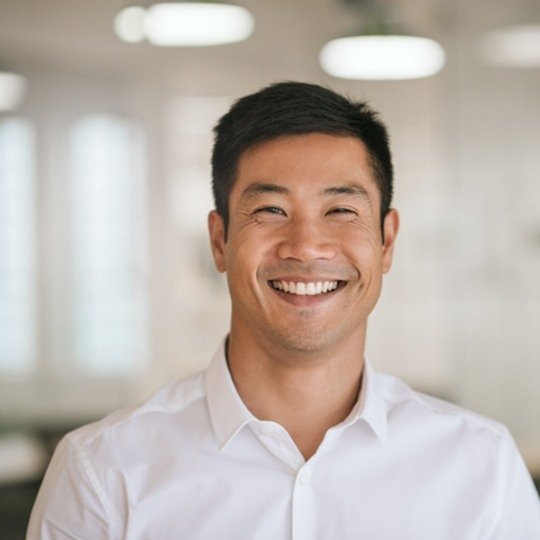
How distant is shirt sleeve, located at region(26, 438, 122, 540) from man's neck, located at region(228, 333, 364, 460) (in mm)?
251

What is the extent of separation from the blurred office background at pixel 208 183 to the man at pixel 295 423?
13.9 feet

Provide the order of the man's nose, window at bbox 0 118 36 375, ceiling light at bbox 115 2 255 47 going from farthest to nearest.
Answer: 1. window at bbox 0 118 36 375
2. ceiling light at bbox 115 2 255 47
3. the man's nose

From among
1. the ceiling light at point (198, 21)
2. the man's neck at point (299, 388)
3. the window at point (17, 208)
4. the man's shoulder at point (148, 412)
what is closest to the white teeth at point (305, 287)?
the man's neck at point (299, 388)

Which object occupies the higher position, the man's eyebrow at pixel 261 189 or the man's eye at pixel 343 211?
the man's eyebrow at pixel 261 189

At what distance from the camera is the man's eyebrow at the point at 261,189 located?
149cm

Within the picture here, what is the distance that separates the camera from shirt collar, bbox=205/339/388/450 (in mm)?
1520

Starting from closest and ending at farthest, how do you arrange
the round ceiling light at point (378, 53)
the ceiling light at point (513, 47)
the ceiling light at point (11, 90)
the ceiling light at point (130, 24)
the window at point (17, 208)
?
the round ceiling light at point (378, 53)
the ceiling light at point (130, 24)
the ceiling light at point (513, 47)
the ceiling light at point (11, 90)
the window at point (17, 208)

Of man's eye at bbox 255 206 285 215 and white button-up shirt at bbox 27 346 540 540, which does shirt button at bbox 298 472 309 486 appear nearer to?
white button-up shirt at bbox 27 346 540 540

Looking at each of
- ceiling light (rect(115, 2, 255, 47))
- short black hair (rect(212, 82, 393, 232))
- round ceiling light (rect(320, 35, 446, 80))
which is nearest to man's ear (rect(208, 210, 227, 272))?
short black hair (rect(212, 82, 393, 232))

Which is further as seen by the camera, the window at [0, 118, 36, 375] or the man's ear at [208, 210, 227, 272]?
the window at [0, 118, 36, 375]

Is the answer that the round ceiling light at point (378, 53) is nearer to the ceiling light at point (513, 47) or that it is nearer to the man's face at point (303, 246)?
the ceiling light at point (513, 47)

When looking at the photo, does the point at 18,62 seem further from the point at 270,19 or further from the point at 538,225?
the point at 538,225

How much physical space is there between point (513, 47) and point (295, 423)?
183 inches

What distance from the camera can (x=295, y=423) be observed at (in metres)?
1.56
